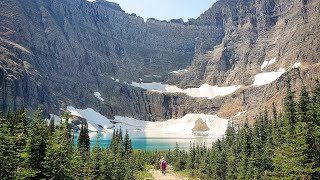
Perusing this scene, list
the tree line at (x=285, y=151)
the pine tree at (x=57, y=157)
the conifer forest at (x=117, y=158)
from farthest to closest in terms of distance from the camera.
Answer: the tree line at (x=285, y=151) < the pine tree at (x=57, y=157) < the conifer forest at (x=117, y=158)

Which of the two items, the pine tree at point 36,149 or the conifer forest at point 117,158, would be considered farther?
the pine tree at point 36,149

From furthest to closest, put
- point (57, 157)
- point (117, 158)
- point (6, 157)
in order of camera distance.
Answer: point (117, 158) < point (57, 157) < point (6, 157)

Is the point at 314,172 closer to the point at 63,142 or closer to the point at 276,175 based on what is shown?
the point at 276,175

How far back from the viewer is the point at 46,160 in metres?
16.7

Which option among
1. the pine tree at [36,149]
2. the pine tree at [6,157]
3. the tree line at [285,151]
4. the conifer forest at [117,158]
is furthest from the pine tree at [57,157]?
the tree line at [285,151]

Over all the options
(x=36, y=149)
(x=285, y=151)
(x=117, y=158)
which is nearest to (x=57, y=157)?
(x=36, y=149)

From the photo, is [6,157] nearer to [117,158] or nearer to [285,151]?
[117,158]

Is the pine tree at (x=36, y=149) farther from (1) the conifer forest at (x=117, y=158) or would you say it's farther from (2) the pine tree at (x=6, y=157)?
(2) the pine tree at (x=6, y=157)

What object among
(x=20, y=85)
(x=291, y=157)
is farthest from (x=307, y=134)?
(x=20, y=85)

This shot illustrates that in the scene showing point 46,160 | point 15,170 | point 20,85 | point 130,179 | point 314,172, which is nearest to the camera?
point 15,170

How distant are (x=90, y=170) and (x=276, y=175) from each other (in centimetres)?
1425

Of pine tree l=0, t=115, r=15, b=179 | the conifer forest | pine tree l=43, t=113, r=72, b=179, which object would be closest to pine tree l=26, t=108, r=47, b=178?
the conifer forest

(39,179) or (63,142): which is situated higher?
(63,142)

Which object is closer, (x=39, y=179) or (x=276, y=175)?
(x=39, y=179)
